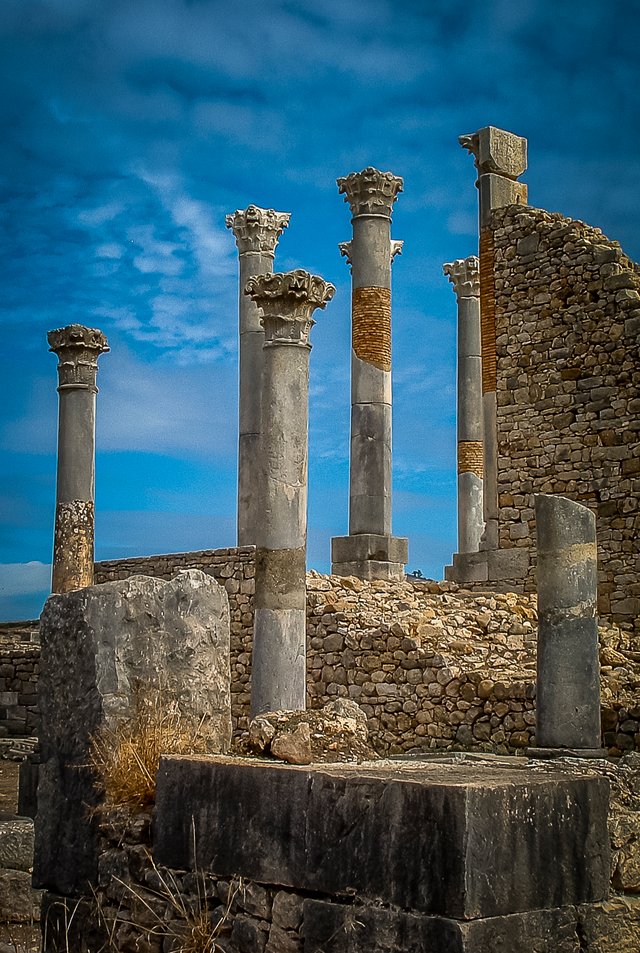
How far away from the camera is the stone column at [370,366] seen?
18969 millimetres

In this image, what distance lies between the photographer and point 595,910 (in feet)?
15.5

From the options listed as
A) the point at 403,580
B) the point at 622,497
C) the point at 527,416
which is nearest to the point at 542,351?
the point at 527,416

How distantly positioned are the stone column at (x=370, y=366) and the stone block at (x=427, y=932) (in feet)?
45.9

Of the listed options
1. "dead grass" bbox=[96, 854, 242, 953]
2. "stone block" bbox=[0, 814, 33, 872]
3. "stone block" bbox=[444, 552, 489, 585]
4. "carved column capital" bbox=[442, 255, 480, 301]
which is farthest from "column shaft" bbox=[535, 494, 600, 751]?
"carved column capital" bbox=[442, 255, 480, 301]

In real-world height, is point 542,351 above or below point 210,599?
above

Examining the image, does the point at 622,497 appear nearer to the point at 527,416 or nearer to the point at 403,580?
the point at 527,416

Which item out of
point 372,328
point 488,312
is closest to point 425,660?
point 488,312

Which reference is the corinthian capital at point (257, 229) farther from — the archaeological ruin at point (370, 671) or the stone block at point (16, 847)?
the stone block at point (16, 847)

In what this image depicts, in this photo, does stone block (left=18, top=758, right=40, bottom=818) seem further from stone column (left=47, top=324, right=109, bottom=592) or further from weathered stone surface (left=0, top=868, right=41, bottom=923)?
stone column (left=47, top=324, right=109, bottom=592)

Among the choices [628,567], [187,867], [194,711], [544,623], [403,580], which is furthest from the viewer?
[403,580]

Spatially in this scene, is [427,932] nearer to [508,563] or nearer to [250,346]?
[508,563]

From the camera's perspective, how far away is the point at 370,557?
18.6m

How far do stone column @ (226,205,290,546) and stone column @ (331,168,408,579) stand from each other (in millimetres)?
1650

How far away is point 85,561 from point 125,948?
12.6 meters
